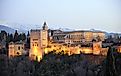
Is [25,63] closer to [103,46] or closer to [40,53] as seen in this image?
[40,53]

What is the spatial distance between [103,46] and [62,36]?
146 inches

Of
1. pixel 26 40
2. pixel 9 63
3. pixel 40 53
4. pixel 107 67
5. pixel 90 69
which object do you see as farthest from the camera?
pixel 26 40

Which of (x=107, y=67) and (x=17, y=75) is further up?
(x=107, y=67)

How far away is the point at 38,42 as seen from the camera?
20250 millimetres

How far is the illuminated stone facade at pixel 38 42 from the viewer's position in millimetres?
19500

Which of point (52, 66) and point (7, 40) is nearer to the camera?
point (52, 66)

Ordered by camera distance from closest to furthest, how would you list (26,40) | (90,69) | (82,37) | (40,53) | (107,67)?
1. (107,67)
2. (90,69)
3. (40,53)
4. (26,40)
5. (82,37)

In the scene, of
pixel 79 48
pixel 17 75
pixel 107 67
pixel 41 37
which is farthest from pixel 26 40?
pixel 107 67

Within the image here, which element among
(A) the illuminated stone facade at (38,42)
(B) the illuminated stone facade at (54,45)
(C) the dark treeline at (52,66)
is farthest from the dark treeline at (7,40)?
(C) the dark treeline at (52,66)

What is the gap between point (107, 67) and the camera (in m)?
8.48

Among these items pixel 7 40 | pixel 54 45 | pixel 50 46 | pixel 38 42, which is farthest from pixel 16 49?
pixel 7 40

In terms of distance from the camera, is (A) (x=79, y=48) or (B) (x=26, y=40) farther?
(B) (x=26, y=40)

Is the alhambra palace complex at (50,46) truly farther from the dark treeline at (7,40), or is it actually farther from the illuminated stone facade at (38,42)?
the dark treeline at (7,40)

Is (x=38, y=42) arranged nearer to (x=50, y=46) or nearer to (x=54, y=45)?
(x=50, y=46)
